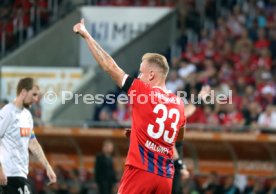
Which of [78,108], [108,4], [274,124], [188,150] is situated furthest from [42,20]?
[274,124]

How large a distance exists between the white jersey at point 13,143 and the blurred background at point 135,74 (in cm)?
525

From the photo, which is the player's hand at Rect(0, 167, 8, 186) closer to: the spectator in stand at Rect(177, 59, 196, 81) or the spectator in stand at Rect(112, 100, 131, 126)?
the spectator in stand at Rect(112, 100, 131, 126)

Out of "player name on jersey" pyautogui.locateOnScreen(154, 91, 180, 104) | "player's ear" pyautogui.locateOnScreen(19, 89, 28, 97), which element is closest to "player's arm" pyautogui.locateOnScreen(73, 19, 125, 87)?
"player name on jersey" pyautogui.locateOnScreen(154, 91, 180, 104)

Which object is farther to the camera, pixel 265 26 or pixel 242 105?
pixel 265 26

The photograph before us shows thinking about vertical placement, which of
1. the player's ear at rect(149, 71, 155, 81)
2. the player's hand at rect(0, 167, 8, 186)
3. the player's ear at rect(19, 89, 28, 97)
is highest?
the player's ear at rect(149, 71, 155, 81)

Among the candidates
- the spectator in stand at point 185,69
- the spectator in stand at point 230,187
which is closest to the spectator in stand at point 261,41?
the spectator in stand at point 185,69

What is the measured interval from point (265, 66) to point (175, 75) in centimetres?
211

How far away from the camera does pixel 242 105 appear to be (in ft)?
68.6

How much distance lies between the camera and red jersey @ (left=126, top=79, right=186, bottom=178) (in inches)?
386

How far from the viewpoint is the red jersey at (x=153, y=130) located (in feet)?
32.2

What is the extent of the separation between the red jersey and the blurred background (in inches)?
294

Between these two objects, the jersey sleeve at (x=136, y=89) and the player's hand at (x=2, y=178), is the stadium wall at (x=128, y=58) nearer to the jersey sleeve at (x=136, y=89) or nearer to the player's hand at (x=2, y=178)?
the player's hand at (x=2, y=178)

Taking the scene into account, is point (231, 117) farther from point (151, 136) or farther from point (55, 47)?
point (151, 136)

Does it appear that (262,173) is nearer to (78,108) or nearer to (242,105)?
(242,105)
